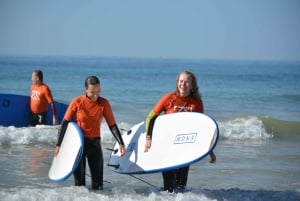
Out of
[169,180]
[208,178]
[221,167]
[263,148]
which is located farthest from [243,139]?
[169,180]

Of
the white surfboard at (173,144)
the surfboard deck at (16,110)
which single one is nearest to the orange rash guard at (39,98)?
the surfboard deck at (16,110)

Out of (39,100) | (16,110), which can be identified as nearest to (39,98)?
(39,100)

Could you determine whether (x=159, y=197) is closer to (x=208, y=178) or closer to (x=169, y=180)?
(x=169, y=180)

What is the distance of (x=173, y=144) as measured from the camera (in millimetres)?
5949

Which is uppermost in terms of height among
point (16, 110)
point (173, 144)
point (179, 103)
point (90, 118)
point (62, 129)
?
point (179, 103)

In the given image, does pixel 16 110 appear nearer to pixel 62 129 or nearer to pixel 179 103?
pixel 62 129

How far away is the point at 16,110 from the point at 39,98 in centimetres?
140

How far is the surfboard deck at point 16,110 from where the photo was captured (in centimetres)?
1070

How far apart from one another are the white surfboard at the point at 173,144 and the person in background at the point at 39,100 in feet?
11.3

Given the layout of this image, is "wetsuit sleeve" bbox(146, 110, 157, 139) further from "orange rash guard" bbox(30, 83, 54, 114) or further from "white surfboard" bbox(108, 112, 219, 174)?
"orange rash guard" bbox(30, 83, 54, 114)

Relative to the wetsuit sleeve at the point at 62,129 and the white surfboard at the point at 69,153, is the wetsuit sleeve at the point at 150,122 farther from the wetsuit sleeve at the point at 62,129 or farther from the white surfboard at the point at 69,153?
the wetsuit sleeve at the point at 62,129

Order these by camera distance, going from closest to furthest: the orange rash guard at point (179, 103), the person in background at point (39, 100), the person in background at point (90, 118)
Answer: the person in background at point (90, 118) → the orange rash guard at point (179, 103) → the person in background at point (39, 100)

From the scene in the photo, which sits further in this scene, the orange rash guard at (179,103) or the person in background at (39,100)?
the person in background at (39,100)

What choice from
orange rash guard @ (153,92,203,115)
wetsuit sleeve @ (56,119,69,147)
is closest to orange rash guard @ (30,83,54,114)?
wetsuit sleeve @ (56,119,69,147)
